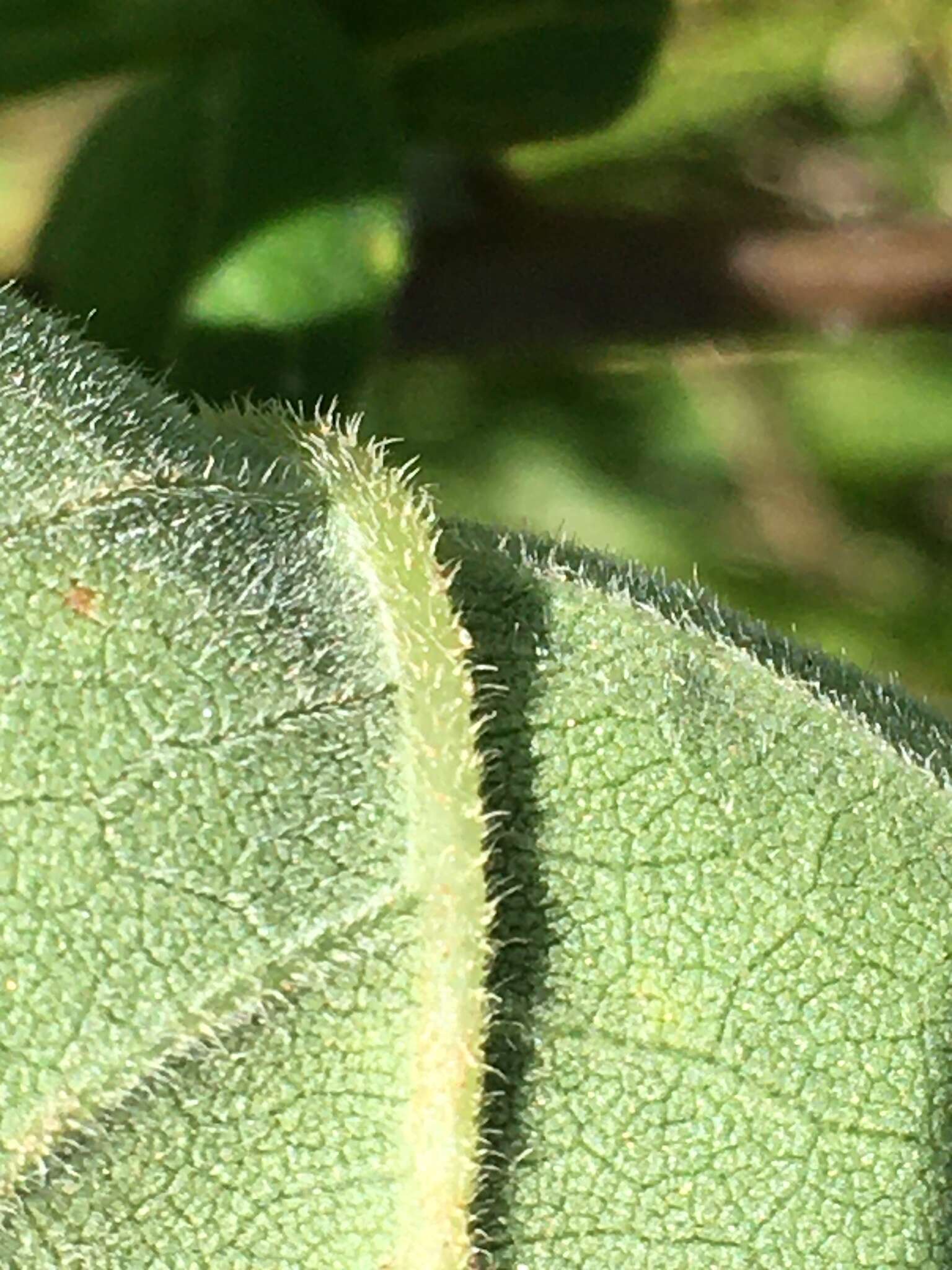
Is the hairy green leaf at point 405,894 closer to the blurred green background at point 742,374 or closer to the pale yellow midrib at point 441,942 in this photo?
the pale yellow midrib at point 441,942

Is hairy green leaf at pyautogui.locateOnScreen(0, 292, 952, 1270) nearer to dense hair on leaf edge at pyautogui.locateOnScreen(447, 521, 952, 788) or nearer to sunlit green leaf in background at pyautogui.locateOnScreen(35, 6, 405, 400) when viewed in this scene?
dense hair on leaf edge at pyautogui.locateOnScreen(447, 521, 952, 788)

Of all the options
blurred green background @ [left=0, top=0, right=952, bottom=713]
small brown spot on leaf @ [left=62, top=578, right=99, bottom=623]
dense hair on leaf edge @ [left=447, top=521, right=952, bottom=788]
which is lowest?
blurred green background @ [left=0, top=0, right=952, bottom=713]

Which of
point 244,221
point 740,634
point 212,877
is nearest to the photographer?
point 212,877

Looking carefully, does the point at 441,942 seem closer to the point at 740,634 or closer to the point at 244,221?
the point at 740,634

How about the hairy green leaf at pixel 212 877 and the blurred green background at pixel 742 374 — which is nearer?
the hairy green leaf at pixel 212 877

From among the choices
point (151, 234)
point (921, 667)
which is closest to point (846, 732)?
point (151, 234)

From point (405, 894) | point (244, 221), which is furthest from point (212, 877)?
point (244, 221)

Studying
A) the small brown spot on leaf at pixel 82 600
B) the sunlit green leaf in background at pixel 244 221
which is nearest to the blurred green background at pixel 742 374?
the sunlit green leaf in background at pixel 244 221

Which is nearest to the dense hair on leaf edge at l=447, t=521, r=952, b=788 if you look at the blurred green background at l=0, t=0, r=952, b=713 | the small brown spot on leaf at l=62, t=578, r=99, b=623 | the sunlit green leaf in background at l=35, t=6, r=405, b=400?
the small brown spot on leaf at l=62, t=578, r=99, b=623

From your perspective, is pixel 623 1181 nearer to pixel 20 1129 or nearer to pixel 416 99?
pixel 20 1129
